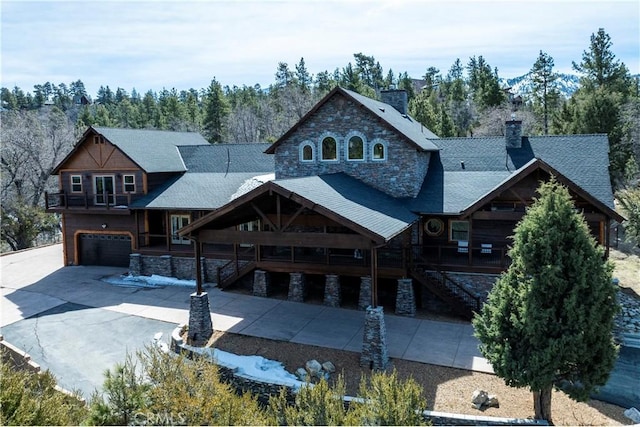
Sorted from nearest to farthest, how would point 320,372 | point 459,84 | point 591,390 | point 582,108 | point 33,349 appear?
point 591,390 → point 320,372 → point 33,349 → point 582,108 → point 459,84

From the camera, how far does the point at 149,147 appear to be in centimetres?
2652

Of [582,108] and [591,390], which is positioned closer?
[591,390]

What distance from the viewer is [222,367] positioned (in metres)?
12.8

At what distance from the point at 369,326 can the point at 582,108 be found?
87.3 ft

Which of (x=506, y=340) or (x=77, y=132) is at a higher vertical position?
(x=77, y=132)

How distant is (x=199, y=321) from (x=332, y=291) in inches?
205

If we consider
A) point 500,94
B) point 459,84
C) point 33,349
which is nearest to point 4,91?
point 459,84

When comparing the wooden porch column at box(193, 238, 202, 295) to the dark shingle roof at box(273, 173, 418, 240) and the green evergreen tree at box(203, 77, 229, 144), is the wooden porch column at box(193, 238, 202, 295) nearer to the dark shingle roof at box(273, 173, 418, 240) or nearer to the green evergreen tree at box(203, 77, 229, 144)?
the dark shingle roof at box(273, 173, 418, 240)

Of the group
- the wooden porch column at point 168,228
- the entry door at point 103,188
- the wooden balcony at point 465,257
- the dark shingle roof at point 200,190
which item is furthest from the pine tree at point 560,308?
the entry door at point 103,188

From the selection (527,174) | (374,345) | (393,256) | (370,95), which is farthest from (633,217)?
(370,95)

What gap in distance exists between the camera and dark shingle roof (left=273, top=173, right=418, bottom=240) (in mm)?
14039

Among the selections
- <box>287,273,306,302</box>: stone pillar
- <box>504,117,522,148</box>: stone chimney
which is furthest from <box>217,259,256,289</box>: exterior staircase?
<box>504,117,522,148</box>: stone chimney

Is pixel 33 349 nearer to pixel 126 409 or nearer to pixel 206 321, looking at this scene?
pixel 206 321

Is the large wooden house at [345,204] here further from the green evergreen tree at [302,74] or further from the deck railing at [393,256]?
the green evergreen tree at [302,74]
